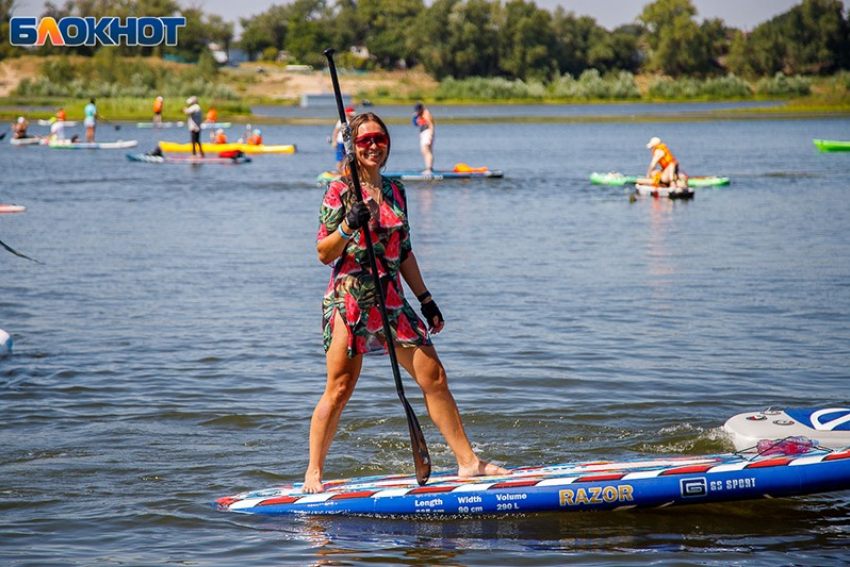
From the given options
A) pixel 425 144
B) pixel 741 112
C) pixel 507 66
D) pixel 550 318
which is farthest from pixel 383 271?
pixel 507 66

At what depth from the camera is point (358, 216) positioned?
18.0ft

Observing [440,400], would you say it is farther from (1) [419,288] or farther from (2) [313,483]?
(2) [313,483]

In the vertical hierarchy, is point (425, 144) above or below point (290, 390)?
above

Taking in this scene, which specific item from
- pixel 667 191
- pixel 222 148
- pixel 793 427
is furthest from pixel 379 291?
pixel 222 148

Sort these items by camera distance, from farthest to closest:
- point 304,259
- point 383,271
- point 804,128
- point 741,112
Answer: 1. point 741,112
2. point 804,128
3. point 304,259
4. point 383,271

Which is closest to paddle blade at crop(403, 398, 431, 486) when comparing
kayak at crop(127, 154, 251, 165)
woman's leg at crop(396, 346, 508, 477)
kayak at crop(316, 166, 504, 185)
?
woman's leg at crop(396, 346, 508, 477)

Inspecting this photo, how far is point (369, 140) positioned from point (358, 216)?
49 centimetres

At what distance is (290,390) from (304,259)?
282 inches

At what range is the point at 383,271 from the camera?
19.4ft

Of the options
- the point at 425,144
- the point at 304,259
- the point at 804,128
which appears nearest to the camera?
the point at 304,259

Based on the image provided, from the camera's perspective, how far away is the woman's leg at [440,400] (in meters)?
5.96

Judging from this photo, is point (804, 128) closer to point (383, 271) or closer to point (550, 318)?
point (550, 318)

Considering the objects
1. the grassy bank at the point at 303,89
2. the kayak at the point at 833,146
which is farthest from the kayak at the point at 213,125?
the kayak at the point at 833,146

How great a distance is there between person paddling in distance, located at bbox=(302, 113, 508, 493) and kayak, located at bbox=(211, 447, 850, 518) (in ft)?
1.55
